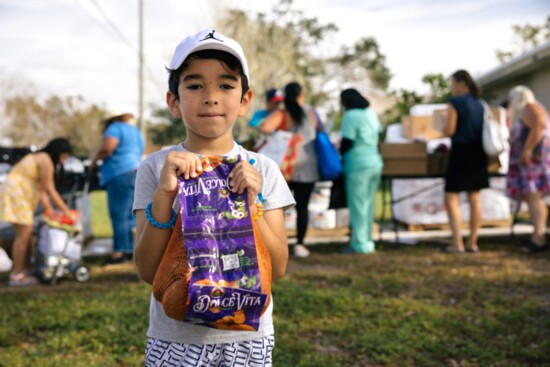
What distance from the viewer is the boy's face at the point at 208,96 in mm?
1588

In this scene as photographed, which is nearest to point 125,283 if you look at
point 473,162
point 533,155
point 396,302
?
point 396,302

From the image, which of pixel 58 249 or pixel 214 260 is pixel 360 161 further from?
pixel 214 260

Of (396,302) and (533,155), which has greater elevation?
(533,155)

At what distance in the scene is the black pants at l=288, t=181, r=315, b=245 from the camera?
6.71 metres

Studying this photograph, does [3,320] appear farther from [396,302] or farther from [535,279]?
[535,279]

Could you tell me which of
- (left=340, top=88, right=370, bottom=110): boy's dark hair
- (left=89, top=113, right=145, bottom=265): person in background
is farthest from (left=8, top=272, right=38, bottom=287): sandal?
(left=340, top=88, right=370, bottom=110): boy's dark hair

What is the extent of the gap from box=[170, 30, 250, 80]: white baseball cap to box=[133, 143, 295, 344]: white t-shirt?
271mm

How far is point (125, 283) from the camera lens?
5.74 meters

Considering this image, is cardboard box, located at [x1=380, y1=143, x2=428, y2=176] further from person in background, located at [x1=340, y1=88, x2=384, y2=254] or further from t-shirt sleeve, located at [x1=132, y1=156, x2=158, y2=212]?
t-shirt sleeve, located at [x1=132, y1=156, x2=158, y2=212]

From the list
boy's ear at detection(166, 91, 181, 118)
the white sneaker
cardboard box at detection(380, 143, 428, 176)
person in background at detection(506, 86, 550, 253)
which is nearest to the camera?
boy's ear at detection(166, 91, 181, 118)

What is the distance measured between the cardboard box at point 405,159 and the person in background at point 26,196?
3.97 m

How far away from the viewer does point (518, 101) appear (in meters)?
6.93

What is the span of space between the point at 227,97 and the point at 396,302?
3.61 metres

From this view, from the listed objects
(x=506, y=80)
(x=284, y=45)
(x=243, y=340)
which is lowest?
(x=243, y=340)
